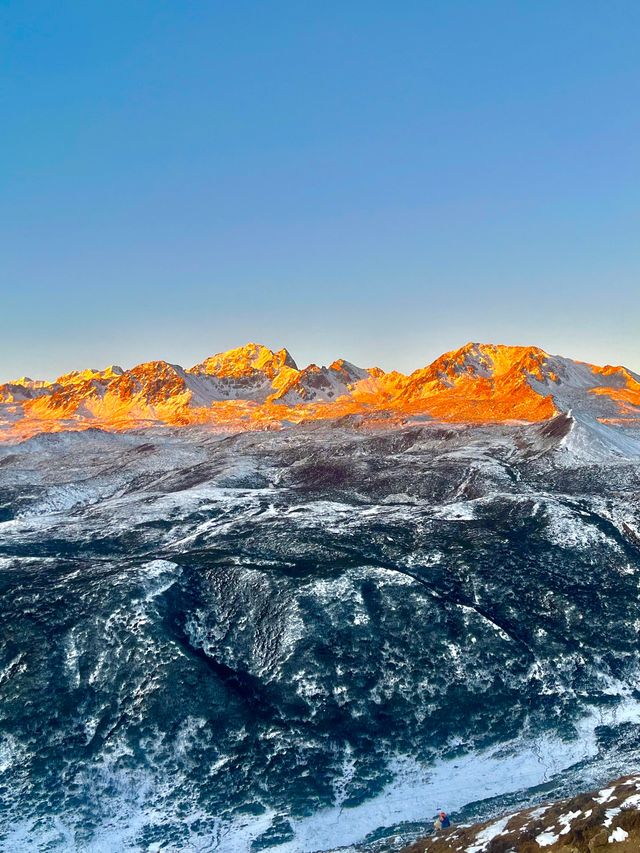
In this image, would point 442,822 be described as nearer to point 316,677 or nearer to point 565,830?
point 565,830

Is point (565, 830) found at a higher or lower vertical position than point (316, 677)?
lower

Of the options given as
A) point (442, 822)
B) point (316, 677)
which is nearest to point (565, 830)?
point (442, 822)

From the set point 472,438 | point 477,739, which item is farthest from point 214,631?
point 472,438

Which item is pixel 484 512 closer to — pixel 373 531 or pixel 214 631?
pixel 373 531

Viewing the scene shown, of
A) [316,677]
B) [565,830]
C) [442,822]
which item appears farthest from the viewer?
[316,677]

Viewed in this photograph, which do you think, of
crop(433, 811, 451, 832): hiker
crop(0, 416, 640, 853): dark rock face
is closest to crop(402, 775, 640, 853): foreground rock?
crop(433, 811, 451, 832): hiker

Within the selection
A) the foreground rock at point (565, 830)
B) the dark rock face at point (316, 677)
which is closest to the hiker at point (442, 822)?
the foreground rock at point (565, 830)

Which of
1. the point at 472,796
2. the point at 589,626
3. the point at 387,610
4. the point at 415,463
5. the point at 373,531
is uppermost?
the point at 415,463

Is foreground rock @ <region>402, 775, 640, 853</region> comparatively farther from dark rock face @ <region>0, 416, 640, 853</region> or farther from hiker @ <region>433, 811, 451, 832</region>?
dark rock face @ <region>0, 416, 640, 853</region>

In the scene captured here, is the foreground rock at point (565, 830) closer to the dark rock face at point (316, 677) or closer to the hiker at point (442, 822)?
the hiker at point (442, 822)
